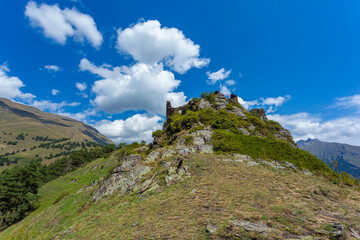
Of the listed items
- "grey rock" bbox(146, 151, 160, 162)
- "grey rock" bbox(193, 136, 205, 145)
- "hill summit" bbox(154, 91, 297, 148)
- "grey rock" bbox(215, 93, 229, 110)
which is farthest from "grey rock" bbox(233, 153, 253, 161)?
"grey rock" bbox(215, 93, 229, 110)

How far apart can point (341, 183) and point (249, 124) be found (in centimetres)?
2310

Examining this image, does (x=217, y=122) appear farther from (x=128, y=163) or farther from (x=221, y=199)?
(x=221, y=199)

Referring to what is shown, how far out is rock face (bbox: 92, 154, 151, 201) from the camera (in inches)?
703

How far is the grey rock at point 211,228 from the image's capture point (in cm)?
707

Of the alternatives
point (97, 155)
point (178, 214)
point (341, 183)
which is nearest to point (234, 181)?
point (178, 214)

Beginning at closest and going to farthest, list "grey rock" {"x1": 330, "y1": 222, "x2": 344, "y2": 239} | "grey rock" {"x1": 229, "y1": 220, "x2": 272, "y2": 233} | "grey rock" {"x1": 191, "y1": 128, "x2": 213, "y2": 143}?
"grey rock" {"x1": 330, "y1": 222, "x2": 344, "y2": 239} < "grey rock" {"x1": 229, "y1": 220, "x2": 272, "y2": 233} < "grey rock" {"x1": 191, "y1": 128, "x2": 213, "y2": 143}

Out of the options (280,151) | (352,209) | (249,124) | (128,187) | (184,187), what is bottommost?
(128,187)

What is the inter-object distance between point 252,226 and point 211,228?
74.6 inches

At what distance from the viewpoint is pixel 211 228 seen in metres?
7.34

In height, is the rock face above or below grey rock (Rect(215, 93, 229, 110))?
below

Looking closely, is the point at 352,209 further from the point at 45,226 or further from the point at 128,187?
the point at 45,226

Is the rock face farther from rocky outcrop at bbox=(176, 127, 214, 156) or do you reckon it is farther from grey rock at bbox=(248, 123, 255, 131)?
grey rock at bbox=(248, 123, 255, 131)

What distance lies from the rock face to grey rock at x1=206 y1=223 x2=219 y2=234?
11.9 m

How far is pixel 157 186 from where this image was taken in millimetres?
15477
